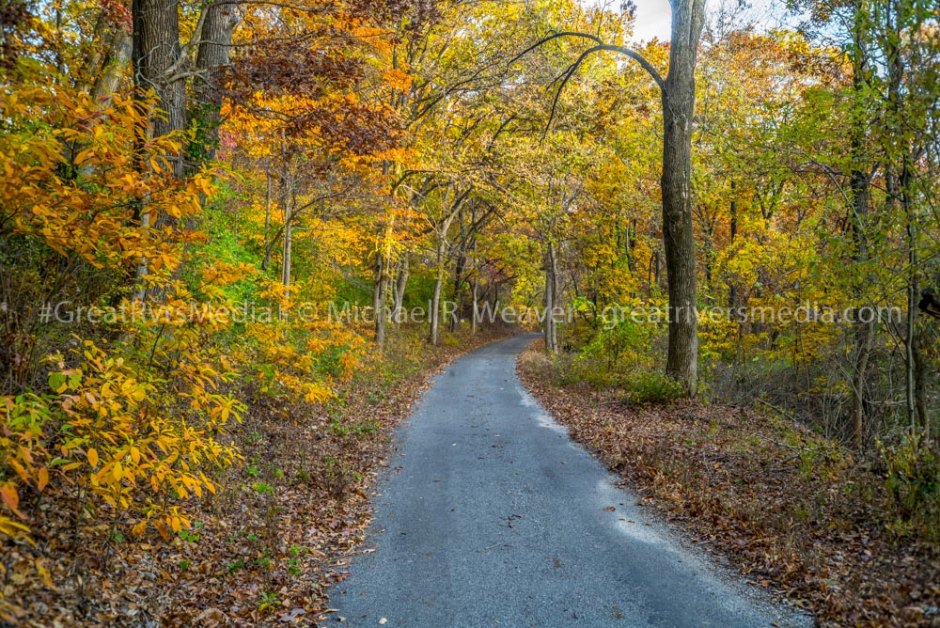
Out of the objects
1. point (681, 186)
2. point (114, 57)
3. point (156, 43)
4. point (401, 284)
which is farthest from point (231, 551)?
point (401, 284)

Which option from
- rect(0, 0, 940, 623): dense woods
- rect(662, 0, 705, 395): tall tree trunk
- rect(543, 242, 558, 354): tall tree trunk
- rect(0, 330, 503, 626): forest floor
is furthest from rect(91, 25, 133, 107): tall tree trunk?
rect(543, 242, 558, 354): tall tree trunk

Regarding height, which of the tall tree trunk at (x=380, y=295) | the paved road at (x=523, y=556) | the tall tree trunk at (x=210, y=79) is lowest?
the paved road at (x=523, y=556)

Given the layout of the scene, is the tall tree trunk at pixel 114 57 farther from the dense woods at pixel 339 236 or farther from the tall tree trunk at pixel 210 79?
the tall tree trunk at pixel 210 79

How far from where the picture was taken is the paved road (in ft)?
15.1

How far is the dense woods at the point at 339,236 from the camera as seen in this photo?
4.23 m

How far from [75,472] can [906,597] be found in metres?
6.85

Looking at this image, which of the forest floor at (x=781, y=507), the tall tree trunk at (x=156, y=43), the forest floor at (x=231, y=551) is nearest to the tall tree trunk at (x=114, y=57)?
the tall tree trunk at (x=156, y=43)

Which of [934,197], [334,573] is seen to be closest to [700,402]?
[934,197]

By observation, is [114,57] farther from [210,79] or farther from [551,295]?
[551,295]

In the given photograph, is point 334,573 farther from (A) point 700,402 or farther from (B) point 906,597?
(A) point 700,402

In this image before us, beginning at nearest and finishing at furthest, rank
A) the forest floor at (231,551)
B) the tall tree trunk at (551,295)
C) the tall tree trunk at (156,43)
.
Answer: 1. the forest floor at (231,551)
2. the tall tree trunk at (156,43)
3. the tall tree trunk at (551,295)

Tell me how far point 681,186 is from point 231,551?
10255mm

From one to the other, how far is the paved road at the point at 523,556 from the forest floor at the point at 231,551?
1.49 feet

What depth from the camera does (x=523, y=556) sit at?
221 inches
